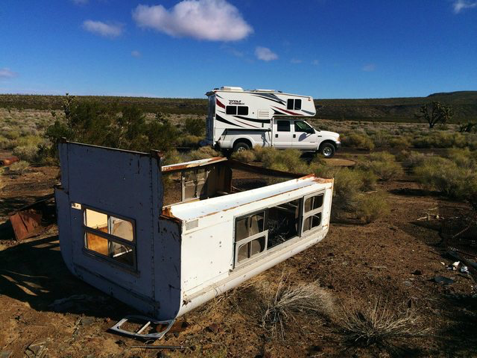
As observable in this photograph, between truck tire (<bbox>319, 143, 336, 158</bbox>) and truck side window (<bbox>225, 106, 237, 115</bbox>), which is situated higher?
truck side window (<bbox>225, 106, 237, 115</bbox>)

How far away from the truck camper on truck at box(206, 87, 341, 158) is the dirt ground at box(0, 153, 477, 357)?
1005 centimetres

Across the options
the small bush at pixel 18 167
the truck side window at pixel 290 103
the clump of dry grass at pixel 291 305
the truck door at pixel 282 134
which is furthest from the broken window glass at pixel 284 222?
the truck side window at pixel 290 103

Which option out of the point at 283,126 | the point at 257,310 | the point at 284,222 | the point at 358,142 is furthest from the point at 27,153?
the point at 358,142

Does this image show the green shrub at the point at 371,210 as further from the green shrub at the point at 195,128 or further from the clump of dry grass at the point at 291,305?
the green shrub at the point at 195,128

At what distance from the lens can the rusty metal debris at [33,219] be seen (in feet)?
20.1

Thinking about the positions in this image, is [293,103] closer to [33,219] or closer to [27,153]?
[27,153]

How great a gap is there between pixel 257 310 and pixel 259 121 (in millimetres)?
12998

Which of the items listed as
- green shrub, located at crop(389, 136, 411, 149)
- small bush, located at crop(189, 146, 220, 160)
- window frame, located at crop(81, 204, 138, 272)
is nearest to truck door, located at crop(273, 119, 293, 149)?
small bush, located at crop(189, 146, 220, 160)

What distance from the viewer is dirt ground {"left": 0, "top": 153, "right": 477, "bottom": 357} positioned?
12.2 feet

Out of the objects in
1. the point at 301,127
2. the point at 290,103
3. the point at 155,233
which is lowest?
the point at 155,233

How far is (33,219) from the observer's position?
632 centimetres

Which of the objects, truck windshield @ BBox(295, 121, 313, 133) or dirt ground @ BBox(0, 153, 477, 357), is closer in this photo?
dirt ground @ BBox(0, 153, 477, 357)

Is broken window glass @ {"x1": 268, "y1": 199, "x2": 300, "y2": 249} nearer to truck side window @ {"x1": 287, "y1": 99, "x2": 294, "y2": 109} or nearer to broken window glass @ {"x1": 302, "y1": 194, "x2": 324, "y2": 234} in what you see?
broken window glass @ {"x1": 302, "y1": 194, "x2": 324, "y2": 234}

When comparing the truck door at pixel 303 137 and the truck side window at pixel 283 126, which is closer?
the truck side window at pixel 283 126
